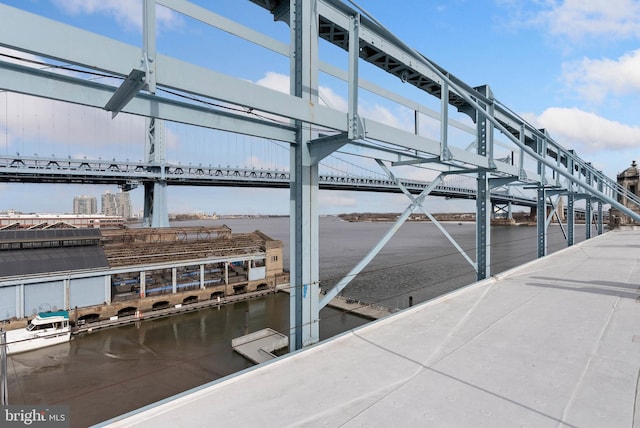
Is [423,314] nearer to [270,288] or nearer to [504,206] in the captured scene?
[270,288]

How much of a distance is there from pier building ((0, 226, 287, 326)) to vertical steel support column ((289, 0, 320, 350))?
18.0 m

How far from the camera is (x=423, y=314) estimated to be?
542 centimetres

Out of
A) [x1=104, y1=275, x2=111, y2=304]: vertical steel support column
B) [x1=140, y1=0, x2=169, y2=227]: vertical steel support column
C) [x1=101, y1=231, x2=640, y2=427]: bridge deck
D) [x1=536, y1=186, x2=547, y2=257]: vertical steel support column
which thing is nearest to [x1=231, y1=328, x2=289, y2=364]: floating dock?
[x1=104, y1=275, x2=111, y2=304]: vertical steel support column

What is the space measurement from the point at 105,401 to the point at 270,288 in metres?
14.3

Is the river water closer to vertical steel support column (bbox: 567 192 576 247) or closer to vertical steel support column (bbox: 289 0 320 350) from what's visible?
vertical steel support column (bbox: 289 0 320 350)

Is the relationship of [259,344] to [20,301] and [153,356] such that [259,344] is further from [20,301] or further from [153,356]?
[20,301]

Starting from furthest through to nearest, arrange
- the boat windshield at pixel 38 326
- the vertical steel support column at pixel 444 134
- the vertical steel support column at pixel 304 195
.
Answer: the boat windshield at pixel 38 326 → the vertical steel support column at pixel 444 134 → the vertical steel support column at pixel 304 195

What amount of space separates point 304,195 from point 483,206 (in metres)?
6.79

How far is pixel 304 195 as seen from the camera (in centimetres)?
442

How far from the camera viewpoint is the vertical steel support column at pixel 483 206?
878 centimetres

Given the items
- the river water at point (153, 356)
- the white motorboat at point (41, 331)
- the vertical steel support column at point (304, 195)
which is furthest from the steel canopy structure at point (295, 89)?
the white motorboat at point (41, 331)

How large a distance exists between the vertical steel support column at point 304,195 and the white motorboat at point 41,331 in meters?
15.7

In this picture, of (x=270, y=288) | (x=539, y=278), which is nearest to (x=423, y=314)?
(x=539, y=278)

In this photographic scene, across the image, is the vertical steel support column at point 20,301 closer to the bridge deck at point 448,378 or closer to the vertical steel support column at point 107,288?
the vertical steel support column at point 107,288
